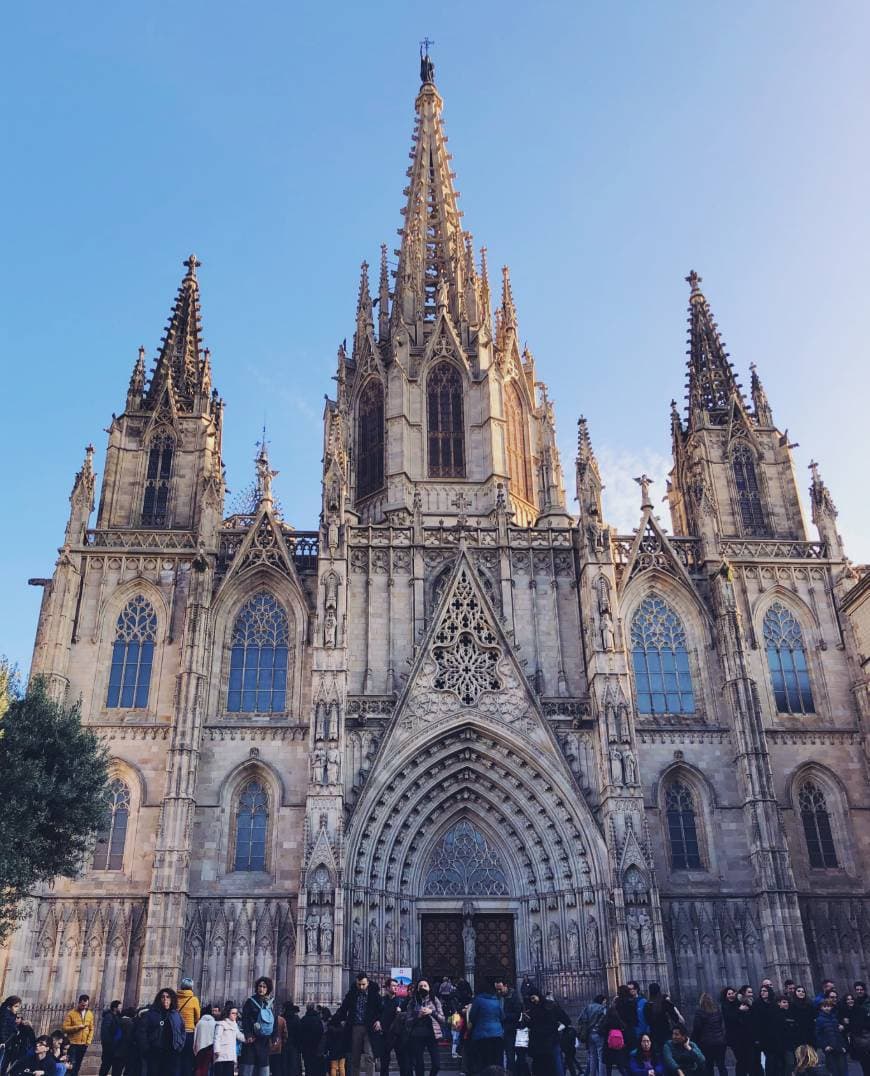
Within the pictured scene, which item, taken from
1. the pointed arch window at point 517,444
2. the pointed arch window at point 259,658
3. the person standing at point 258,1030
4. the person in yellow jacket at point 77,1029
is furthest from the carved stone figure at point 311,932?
the pointed arch window at point 517,444

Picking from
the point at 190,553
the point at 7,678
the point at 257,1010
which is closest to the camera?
the point at 257,1010

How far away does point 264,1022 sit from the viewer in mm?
14156

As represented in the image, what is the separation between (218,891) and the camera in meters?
27.4

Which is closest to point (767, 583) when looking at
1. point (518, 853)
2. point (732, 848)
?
point (732, 848)

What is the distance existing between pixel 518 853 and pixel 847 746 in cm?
1090

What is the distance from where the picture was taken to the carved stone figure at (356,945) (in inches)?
1033

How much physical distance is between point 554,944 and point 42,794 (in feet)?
46.7

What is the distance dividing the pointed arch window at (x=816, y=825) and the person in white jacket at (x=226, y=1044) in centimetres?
2108

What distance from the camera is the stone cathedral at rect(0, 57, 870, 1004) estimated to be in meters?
26.7

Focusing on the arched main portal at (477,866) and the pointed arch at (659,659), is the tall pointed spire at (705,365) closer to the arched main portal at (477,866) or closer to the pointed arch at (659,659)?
the pointed arch at (659,659)

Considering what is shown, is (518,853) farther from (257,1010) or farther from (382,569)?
(257,1010)

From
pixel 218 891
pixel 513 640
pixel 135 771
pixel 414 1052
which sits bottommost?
pixel 414 1052

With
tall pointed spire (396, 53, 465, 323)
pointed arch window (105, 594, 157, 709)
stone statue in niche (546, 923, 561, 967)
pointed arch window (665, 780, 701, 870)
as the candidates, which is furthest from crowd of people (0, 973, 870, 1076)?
tall pointed spire (396, 53, 465, 323)

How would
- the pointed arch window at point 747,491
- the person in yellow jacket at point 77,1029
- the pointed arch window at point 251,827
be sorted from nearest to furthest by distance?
the person in yellow jacket at point 77,1029 < the pointed arch window at point 251,827 < the pointed arch window at point 747,491
